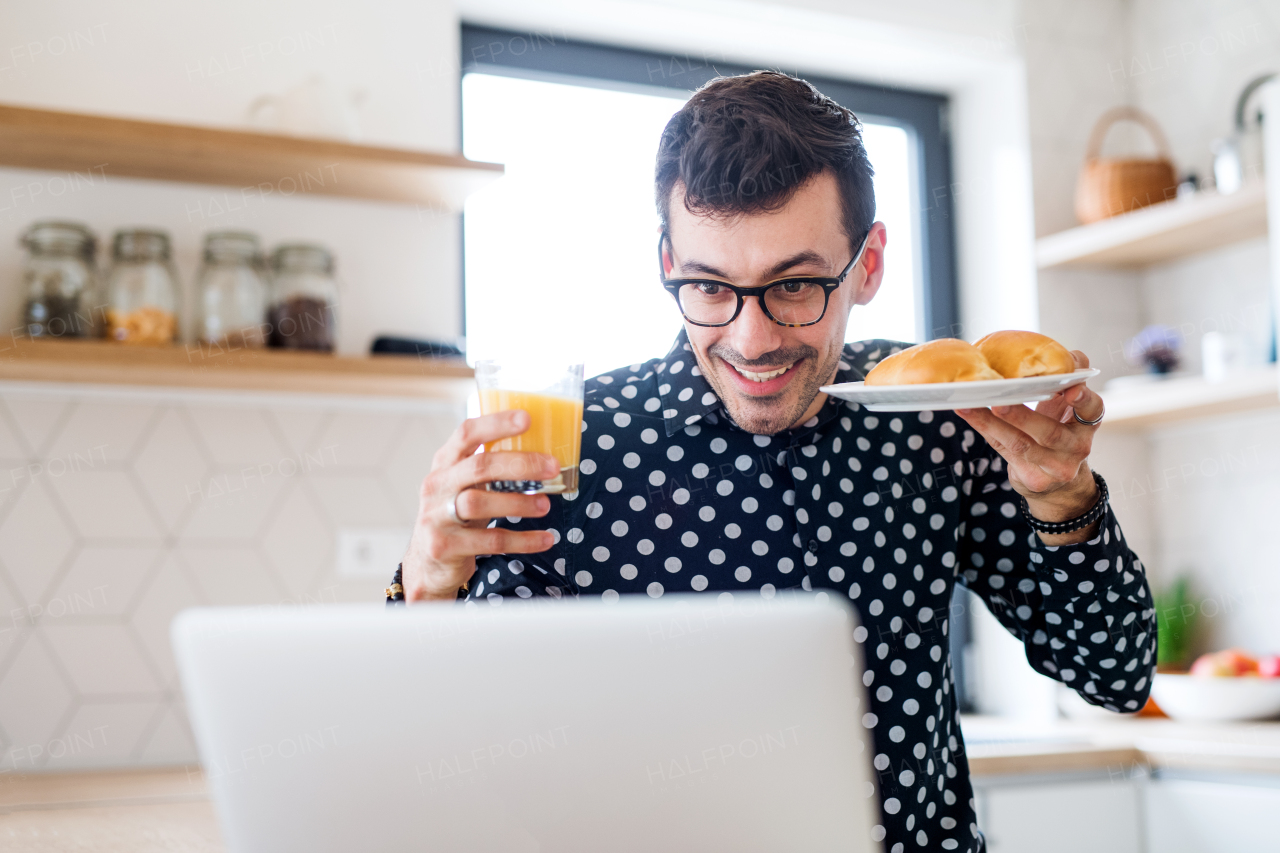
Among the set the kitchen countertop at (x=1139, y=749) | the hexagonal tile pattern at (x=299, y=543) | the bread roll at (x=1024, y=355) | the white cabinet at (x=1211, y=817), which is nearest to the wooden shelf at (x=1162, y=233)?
the kitchen countertop at (x=1139, y=749)

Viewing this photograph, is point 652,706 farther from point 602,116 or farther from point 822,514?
point 602,116

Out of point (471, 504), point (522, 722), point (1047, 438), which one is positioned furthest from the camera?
point (1047, 438)

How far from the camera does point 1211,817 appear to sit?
6.28 ft

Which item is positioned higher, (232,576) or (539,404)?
(539,404)

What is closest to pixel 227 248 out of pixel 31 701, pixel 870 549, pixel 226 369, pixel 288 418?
pixel 226 369

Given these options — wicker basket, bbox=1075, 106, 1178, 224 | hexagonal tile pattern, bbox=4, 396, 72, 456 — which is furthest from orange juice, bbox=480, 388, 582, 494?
wicker basket, bbox=1075, 106, 1178, 224

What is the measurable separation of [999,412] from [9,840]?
3.96 ft

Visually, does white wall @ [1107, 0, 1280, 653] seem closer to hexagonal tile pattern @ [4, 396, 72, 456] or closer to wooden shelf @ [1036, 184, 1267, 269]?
wooden shelf @ [1036, 184, 1267, 269]

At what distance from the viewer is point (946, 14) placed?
8.73 feet

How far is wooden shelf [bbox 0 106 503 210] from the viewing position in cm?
175

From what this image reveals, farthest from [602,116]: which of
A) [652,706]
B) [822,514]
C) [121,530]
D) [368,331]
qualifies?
[652,706]

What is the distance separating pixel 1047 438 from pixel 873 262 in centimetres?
36

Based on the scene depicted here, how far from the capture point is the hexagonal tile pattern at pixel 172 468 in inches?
76.9

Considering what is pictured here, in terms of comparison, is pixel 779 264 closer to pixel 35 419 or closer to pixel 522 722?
pixel 522 722
